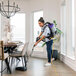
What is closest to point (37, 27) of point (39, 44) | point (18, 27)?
point (39, 44)

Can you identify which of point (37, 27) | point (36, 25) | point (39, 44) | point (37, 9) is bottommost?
point (39, 44)

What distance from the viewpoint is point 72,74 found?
3.02 m

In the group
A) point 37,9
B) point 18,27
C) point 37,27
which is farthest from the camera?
point 18,27

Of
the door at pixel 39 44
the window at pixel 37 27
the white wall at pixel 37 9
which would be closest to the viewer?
the white wall at pixel 37 9

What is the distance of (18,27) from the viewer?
6172 millimetres

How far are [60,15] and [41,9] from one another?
1.08 m

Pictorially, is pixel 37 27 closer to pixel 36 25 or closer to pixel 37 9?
pixel 36 25

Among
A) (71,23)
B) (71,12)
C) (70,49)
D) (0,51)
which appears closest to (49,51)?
(70,49)

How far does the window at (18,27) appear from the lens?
6.14 meters

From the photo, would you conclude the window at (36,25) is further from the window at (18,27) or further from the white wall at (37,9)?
the window at (18,27)

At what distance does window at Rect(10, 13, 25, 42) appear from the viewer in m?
6.14

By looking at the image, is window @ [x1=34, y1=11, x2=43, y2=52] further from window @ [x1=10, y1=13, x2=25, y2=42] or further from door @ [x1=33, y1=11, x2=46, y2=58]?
window @ [x1=10, y1=13, x2=25, y2=42]

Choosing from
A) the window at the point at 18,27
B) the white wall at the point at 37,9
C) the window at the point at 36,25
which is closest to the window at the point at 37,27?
the window at the point at 36,25

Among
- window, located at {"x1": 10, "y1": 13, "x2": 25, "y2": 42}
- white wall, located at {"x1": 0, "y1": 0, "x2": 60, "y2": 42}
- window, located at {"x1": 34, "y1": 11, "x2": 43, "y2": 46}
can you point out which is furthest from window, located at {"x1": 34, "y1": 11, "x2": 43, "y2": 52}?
window, located at {"x1": 10, "y1": 13, "x2": 25, "y2": 42}
